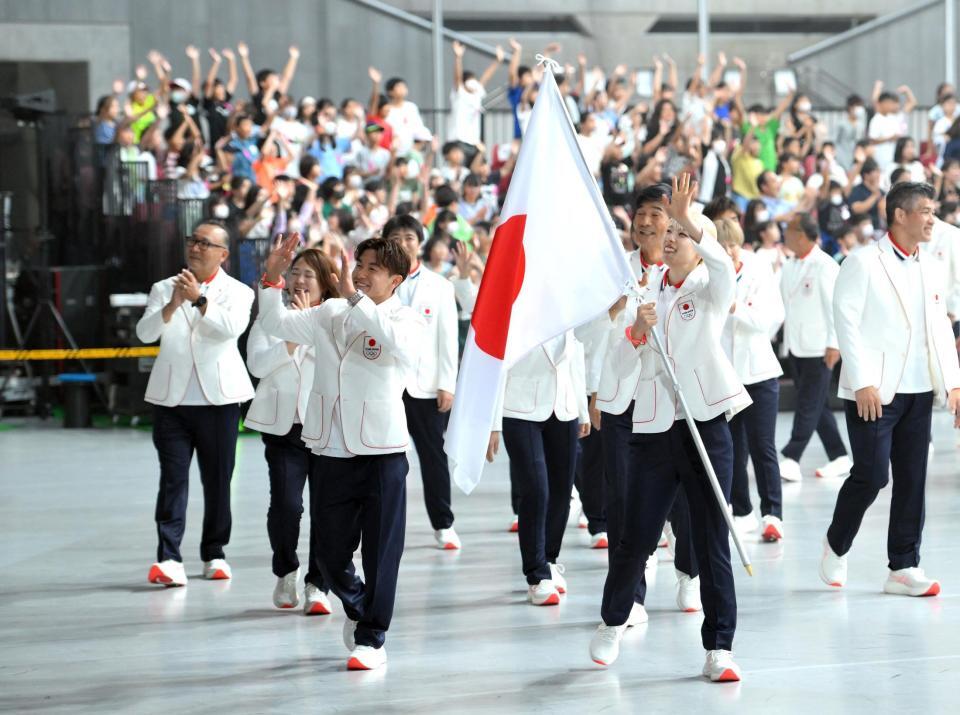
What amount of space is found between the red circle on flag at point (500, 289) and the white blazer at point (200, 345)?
222 centimetres

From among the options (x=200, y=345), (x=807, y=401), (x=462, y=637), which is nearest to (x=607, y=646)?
(x=462, y=637)

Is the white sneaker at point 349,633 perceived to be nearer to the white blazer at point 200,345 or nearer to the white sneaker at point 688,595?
the white sneaker at point 688,595

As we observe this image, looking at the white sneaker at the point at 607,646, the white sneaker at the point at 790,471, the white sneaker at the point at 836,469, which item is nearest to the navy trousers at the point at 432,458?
the white sneaker at the point at 607,646

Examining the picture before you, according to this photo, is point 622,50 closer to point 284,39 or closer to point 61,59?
point 284,39

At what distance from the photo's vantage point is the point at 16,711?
17.4ft

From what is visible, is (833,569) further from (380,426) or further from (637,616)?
(380,426)

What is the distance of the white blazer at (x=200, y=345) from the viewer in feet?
24.1

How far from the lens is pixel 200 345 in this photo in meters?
7.40

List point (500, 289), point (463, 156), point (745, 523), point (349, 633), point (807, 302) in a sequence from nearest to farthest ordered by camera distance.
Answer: point (500, 289) → point (349, 633) → point (745, 523) → point (807, 302) → point (463, 156)

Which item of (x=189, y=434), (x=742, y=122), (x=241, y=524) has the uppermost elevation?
(x=742, y=122)

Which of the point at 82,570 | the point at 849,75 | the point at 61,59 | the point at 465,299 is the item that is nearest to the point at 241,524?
the point at 82,570

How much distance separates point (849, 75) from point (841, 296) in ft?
62.5

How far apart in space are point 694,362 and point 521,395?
1645 millimetres

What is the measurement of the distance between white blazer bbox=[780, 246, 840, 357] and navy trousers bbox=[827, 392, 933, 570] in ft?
11.9
